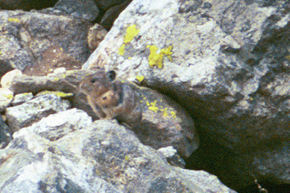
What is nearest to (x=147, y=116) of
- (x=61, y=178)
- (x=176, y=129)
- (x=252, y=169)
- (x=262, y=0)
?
(x=176, y=129)

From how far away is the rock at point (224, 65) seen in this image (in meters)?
5.63

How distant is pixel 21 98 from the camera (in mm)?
5828

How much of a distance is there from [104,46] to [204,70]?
1.81m

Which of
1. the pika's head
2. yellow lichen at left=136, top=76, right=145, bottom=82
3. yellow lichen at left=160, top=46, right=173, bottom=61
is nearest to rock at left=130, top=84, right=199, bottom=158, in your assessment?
yellow lichen at left=136, top=76, right=145, bottom=82

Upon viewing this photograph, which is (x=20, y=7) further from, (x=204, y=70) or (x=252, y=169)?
(x=252, y=169)

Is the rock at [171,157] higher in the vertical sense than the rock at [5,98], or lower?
lower

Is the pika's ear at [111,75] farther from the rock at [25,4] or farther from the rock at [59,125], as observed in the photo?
the rock at [25,4]

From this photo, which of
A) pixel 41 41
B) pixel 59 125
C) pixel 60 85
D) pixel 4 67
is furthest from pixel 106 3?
pixel 59 125

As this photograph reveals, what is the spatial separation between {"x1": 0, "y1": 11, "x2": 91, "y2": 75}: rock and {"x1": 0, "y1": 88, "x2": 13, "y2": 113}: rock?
118 centimetres

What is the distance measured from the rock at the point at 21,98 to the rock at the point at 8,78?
1.67 feet

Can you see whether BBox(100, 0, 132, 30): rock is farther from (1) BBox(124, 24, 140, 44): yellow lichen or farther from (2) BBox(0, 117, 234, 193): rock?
(2) BBox(0, 117, 234, 193): rock

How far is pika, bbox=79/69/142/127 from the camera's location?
5016 millimetres

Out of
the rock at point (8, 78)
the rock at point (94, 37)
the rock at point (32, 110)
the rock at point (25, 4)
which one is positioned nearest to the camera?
the rock at point (32, 110)

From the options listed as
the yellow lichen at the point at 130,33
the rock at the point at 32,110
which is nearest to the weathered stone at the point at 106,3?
the yellow lichen at the point at 130,33
